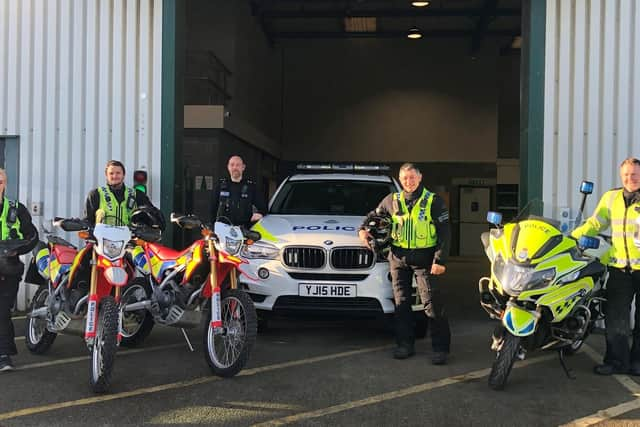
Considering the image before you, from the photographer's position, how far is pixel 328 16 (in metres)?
16.1

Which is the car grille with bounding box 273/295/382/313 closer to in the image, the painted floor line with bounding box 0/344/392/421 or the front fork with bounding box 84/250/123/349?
the painted floor line with bounding box 0/344/392/421

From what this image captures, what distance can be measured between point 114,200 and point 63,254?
748 millimetres

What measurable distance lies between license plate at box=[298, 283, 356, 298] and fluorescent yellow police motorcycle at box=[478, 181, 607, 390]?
1.28m

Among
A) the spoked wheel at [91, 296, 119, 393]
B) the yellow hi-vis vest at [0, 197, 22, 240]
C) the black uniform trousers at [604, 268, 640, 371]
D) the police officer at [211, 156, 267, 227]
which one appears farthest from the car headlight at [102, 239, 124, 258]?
the black uniform trousers at [604, 268, 640, 371]

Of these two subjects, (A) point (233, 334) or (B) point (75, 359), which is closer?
(A) point (233, 334)

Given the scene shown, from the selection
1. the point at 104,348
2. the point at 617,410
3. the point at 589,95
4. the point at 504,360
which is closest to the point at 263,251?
the point at 104,348

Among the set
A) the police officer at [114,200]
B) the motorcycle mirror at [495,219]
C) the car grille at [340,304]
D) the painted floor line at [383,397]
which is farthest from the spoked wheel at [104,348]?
the motorcycle mirror at [495,219]

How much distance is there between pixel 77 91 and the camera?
721 centimetres

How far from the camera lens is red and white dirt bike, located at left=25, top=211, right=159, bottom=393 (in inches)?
169

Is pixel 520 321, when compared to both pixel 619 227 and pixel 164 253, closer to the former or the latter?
pixel 619 227

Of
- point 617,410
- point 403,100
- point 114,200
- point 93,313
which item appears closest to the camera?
point 617,410

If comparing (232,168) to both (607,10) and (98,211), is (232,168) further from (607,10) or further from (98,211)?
(607,10)

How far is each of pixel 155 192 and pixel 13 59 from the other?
7.82ft

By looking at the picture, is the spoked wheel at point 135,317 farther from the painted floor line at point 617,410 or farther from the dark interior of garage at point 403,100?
the dark interior of garage at point 403,100
